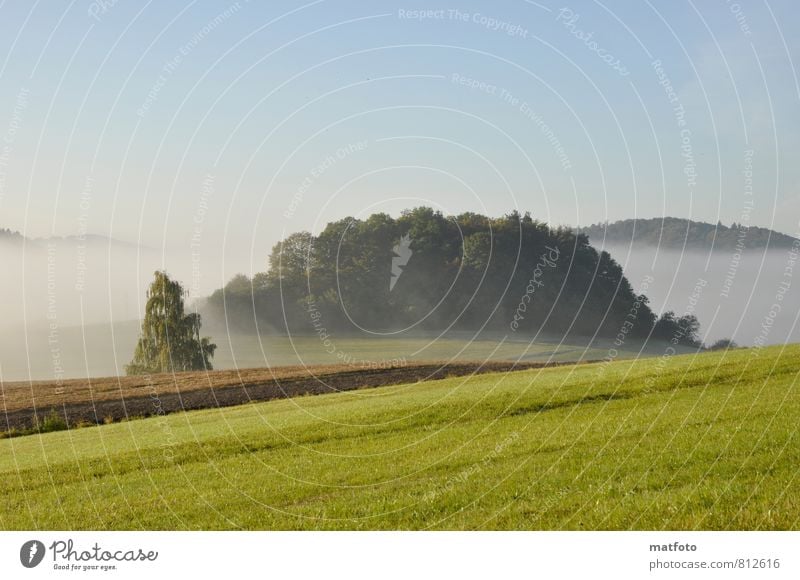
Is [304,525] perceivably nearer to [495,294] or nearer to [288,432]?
[288,432]

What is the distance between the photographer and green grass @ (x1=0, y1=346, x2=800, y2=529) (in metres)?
15.3

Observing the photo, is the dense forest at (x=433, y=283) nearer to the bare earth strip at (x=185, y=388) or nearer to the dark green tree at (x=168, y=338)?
the dark green tree at (x=168, y=338)

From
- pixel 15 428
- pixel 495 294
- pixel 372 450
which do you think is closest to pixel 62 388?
pixel 15 428

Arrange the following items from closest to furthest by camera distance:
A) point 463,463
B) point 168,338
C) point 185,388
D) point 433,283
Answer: point 463,463
point 185,388
point 168,338
point 433,283

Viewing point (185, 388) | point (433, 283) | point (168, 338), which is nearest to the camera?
point (185, 388)

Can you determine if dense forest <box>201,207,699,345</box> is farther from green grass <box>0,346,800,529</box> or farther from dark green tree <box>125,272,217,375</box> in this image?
green grass <box>0,346,800,529</box>

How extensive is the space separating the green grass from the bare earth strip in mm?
6022

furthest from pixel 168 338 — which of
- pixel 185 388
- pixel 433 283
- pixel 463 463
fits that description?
pixel 463 463

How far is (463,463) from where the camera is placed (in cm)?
1936

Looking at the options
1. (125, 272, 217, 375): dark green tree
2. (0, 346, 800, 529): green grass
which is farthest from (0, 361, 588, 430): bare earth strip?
(0, 346, 800, 529): green grass

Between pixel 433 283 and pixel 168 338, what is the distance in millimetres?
25930

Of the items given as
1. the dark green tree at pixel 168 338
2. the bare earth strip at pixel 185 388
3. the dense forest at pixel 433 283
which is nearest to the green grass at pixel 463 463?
the bare earth strip at pixel 185 388

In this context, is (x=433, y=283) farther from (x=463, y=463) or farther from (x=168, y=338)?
(x=463, y=463)

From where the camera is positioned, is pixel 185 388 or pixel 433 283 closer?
pixel 185 388
